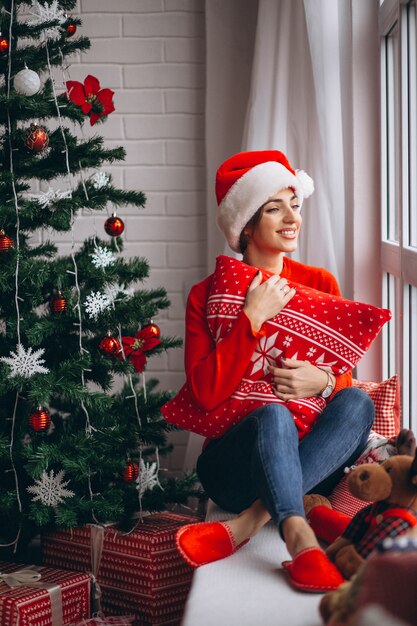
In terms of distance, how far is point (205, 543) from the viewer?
1.57 meters

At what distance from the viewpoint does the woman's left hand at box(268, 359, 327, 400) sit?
5.89ft

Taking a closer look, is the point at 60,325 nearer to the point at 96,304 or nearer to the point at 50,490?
the point at 96,304

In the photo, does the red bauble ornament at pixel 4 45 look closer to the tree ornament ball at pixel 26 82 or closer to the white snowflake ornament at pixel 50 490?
the tree ornament ball at pixel 26 82

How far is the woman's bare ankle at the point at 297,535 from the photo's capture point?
4.66 ft

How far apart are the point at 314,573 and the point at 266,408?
409 millimetres

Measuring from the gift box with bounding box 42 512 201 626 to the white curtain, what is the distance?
3.30 feet

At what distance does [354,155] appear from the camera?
2.46 m

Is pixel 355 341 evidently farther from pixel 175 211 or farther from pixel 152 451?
pixel 175 211

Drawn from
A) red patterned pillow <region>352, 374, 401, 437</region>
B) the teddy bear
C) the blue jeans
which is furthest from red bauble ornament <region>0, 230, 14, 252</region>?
the teddy bear

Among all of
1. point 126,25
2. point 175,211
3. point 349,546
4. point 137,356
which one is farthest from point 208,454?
point 126,25

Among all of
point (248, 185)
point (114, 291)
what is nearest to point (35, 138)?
point (114, 291)

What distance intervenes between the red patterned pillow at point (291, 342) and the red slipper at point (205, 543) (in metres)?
0.29

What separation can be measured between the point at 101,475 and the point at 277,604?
99 cm

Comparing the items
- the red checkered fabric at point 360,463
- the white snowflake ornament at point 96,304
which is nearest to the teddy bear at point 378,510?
the red checkered fabric at point 360,463
